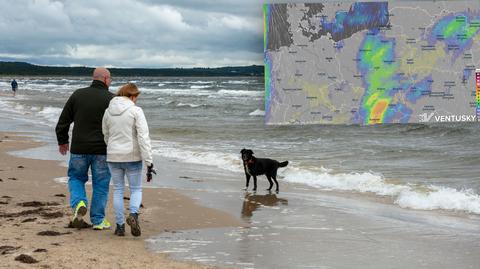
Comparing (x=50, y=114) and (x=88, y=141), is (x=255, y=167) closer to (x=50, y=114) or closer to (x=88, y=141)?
(x=88, y=141)

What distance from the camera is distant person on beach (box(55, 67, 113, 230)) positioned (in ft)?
19.5

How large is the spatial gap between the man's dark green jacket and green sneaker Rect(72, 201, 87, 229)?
1.82 ft

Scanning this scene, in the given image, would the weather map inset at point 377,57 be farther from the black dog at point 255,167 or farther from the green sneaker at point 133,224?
the green sneaker at point 133,224

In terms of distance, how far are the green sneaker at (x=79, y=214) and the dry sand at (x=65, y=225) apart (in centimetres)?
8

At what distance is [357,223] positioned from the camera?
6.95 meters

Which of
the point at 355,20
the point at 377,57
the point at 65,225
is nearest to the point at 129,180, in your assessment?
the point at 65,225

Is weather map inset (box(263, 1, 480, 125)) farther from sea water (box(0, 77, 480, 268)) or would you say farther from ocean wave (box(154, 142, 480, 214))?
ocean wave (box(154, 142, 480, 214))

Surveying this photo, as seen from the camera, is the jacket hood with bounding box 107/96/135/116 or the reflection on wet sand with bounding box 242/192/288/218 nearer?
the jacket hood with bounding box 107/96/135/116

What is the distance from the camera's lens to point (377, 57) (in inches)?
562

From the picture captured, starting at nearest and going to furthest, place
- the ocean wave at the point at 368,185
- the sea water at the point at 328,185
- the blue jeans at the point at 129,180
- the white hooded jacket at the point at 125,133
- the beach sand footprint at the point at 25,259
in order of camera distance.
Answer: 1. the beach sand footprint at the point at 25,259
2. the white hooded jacket at the point at 125,133
3. the blue jeans at the point at 129,180
4. the sea water at the point at 328,185
5. the ocean wave at the point at 368,185

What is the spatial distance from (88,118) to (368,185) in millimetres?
5875

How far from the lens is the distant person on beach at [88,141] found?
19.5 ft

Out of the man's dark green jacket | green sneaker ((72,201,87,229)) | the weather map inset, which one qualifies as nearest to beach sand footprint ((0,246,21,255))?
green sneaker ((72,201,87,229))

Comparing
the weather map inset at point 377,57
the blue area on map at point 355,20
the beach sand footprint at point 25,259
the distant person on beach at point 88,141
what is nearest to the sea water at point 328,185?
the distant person on beach at point 88,141
